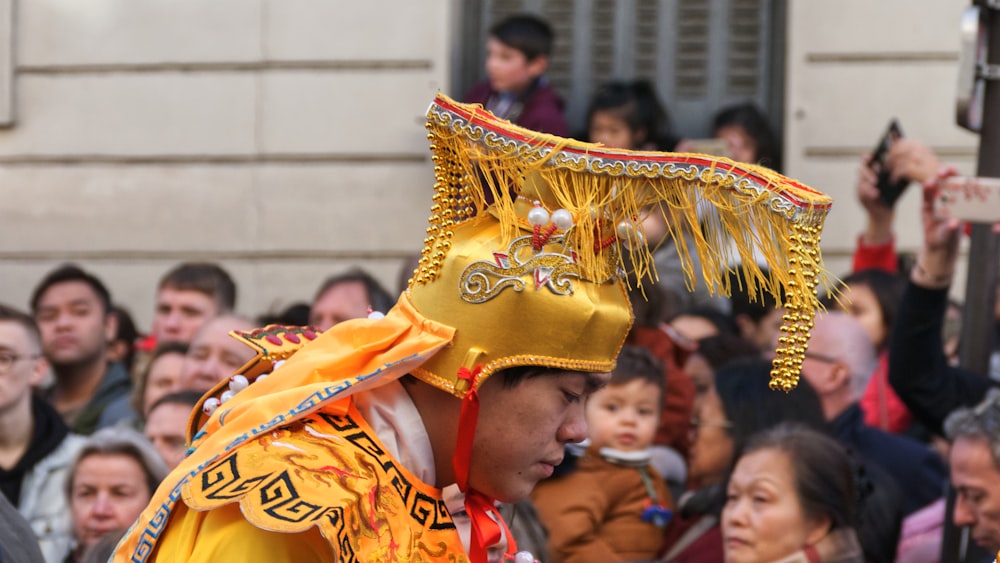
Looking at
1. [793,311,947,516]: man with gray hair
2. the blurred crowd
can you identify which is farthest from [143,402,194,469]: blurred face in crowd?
[793,311,947,516]: man with gray hair

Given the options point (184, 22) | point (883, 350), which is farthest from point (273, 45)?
point (883, 350)

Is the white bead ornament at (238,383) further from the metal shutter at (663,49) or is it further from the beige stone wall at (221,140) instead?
the metal shutter at (663,49)

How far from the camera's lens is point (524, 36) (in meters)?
8.32

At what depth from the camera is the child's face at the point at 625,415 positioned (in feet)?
17.9

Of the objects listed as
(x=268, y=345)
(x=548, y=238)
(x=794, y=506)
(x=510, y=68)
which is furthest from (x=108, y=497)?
(x=510, y=68)

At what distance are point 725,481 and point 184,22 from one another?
5218 mm

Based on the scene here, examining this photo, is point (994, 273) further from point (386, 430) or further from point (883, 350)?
point (386, 430)

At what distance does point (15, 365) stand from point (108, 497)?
2.95 ft

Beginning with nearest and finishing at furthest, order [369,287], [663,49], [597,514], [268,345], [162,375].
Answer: [268,345]
[597,514]
[162,375]
[369,287]
[663,49]

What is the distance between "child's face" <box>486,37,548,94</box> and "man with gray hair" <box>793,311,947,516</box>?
262 cm

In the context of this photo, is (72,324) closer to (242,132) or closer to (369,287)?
(369,287)

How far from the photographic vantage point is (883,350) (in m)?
6.52

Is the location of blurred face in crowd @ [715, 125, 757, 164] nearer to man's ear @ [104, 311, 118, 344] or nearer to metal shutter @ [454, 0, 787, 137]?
metal shutter @ [454, 0, 787, 137]

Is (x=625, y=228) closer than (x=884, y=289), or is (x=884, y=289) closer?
(x=625, y=228)
